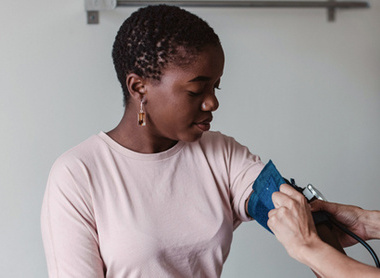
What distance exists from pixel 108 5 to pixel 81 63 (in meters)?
0.22

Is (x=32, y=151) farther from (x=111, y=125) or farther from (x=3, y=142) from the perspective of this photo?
(x=111, y=125)

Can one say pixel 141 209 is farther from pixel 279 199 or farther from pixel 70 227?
pixel 279 199

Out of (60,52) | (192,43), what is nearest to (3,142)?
Result: (60,52)

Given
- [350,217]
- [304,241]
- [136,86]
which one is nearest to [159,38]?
[136,86]

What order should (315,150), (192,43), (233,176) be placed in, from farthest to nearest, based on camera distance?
(315,150) → (233,176) → (192,43)

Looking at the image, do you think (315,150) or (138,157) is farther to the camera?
(315,150)

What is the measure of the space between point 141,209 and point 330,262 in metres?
0.39

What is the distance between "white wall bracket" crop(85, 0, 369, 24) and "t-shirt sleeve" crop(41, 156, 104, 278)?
2.90 feet

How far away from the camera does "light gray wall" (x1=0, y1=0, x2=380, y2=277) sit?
5.58 ft

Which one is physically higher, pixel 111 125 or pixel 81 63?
pixel 81 63

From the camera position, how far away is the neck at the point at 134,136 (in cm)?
107

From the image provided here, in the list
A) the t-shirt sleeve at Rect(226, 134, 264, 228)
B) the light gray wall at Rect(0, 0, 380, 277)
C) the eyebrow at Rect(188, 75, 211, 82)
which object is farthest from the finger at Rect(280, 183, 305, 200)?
the light gray wall at Rect(0, 0, 380, 277)

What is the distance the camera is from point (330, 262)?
2.75 ft

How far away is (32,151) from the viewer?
5.65 feet
